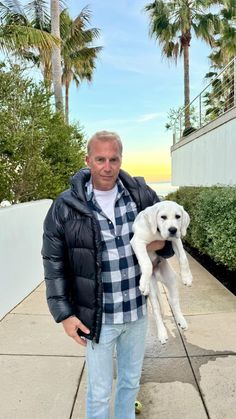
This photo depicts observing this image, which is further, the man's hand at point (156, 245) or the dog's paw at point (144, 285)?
the man's hand at point (156, 245)

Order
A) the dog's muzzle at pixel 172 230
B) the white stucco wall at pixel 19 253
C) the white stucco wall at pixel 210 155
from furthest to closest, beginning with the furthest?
the white stucco wall at pixel 210 155 < the white stucco wall at pixel 19 253 < the dog's muzzle at pixel 172 230

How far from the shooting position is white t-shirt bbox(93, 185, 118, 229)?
209 centimetres

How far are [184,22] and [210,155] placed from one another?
11.2m

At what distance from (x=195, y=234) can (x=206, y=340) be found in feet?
12.0

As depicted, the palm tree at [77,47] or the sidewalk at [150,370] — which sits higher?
the palm tree at [77,47]

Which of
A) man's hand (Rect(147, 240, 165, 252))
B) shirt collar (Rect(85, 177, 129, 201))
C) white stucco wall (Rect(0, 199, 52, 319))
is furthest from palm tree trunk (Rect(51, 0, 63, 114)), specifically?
man's hand (Rect(147, 240, 165, 252))

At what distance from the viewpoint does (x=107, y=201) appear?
2115 millimetres

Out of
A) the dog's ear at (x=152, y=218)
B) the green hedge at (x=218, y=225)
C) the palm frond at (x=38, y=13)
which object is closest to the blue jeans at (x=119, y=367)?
the dog's ear at (x=152, y=218)

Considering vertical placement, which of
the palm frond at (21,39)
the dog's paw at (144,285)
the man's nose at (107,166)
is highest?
the palm frond at (21,39)

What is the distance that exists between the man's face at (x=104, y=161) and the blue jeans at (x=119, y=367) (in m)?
0.78

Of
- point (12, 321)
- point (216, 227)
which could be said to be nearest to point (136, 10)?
point (216, 227)

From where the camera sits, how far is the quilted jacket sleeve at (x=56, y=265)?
6.84ft

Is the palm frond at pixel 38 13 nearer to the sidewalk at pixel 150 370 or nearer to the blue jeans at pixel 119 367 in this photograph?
the sidewalk at pixel 150 370

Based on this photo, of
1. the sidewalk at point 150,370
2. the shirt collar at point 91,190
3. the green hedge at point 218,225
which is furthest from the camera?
the green hedge at point 218,225
